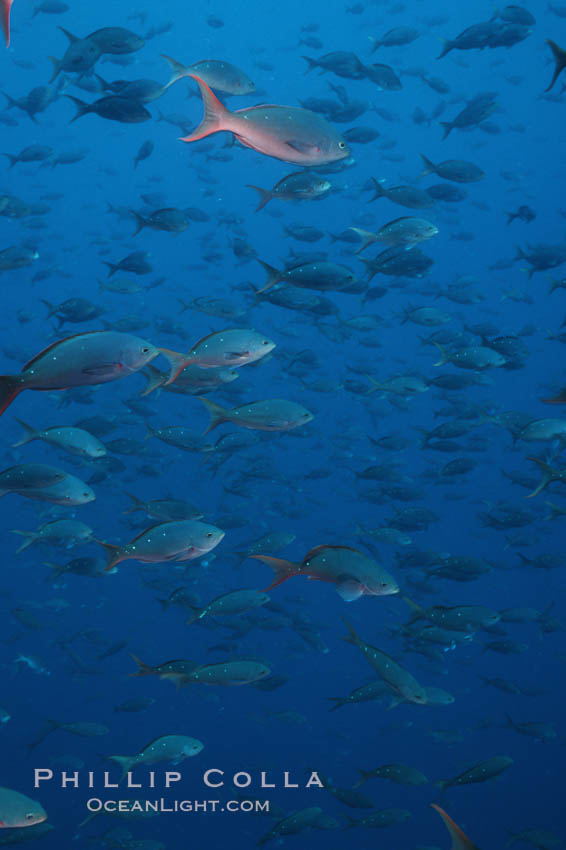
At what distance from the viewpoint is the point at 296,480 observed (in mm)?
13617

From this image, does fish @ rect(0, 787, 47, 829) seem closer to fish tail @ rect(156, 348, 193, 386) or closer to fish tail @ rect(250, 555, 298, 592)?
fish tail @ rect(250, 555, 298, 592)

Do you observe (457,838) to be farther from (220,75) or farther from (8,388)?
(220,75)

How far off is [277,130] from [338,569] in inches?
90.4

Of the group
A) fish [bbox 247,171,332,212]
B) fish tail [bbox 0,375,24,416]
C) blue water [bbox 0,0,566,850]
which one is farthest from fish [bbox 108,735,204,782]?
fish [bbox 247,171,332,212]

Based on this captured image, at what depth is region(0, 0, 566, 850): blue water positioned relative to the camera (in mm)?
12555

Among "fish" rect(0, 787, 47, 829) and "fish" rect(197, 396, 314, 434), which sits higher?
"fish" rect(197, 396, 314, 434)

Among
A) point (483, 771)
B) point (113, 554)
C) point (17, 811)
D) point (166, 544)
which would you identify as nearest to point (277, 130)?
point (166, 544)

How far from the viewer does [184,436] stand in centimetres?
603

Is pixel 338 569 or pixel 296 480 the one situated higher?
pixel 338 569

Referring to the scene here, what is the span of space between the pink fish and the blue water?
154 inches

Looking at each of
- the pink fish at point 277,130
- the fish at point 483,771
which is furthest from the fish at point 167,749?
the pink fish at point 277,130

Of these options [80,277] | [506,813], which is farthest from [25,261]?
[80,277]

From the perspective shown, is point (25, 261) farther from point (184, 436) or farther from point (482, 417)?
point (482, 417)

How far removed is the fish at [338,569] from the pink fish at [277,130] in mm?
2064
